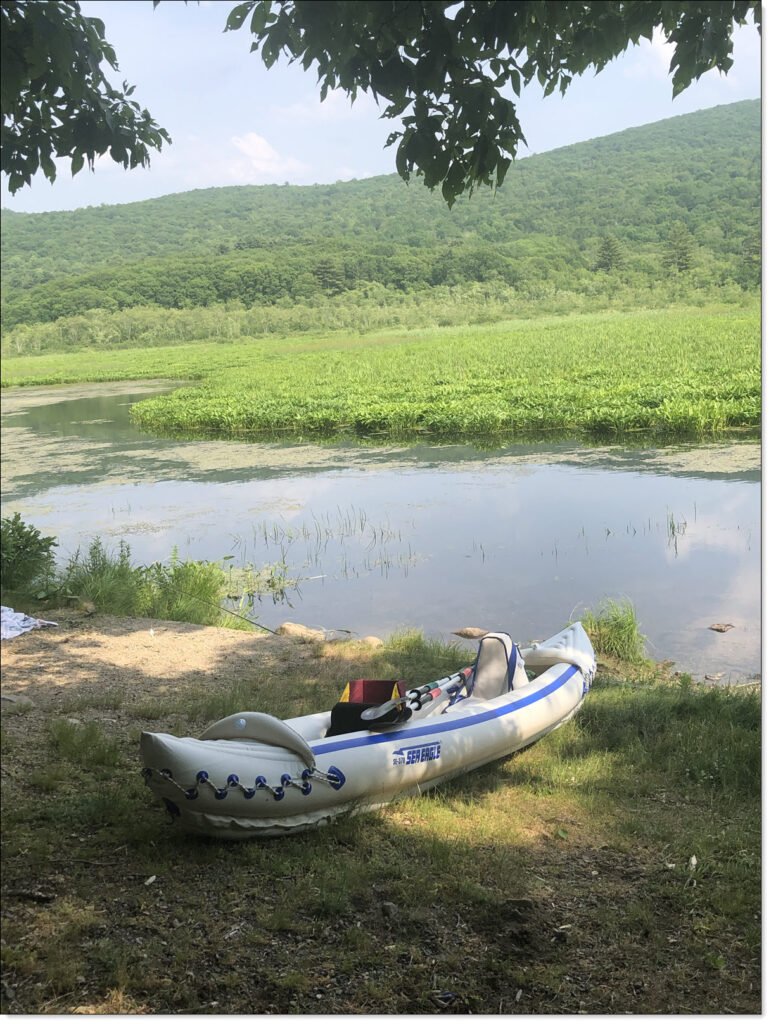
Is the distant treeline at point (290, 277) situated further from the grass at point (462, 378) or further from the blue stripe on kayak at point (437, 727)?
the blue stripe on kayak at point (437, 727)

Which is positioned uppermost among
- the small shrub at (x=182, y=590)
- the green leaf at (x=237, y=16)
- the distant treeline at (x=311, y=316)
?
the green leaf at (x=237, y=16)

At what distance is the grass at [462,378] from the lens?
8.68ft

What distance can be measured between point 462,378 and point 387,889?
157cm

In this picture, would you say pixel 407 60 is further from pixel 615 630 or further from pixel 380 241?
pixel 615 630

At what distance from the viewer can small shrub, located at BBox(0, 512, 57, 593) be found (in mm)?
2227

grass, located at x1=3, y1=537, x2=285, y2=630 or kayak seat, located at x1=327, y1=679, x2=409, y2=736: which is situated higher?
grass, located at x1=3, y1=537, x2=285, y2=630

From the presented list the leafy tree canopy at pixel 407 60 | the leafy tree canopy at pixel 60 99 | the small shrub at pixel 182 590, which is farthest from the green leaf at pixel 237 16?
the small shrub at pixel 182 590

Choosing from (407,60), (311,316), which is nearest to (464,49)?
(407,60)

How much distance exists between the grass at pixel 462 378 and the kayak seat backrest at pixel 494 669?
2.50 feet

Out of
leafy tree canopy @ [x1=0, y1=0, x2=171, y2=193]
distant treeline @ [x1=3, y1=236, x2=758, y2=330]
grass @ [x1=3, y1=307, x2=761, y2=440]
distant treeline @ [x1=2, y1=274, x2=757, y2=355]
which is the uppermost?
leafy tree canopy @ [x1=0, y1=0, x2=171, y2=193]

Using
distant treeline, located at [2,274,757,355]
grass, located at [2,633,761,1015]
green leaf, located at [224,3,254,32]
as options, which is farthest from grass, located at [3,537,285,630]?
green leaf, located at [224,3,254,32]

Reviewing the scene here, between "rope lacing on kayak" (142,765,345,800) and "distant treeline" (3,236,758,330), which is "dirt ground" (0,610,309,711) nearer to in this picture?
"rope lacing on kayak" (142,765,345,800)

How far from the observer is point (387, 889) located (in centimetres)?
191

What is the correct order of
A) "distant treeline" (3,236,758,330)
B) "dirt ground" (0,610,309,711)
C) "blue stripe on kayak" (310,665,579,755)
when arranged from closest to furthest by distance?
"blue stripe on kayak" (310,665,579,755) < "dirt ground" (0,610,309,711) < "distant treeline" (3,236,758,330)
